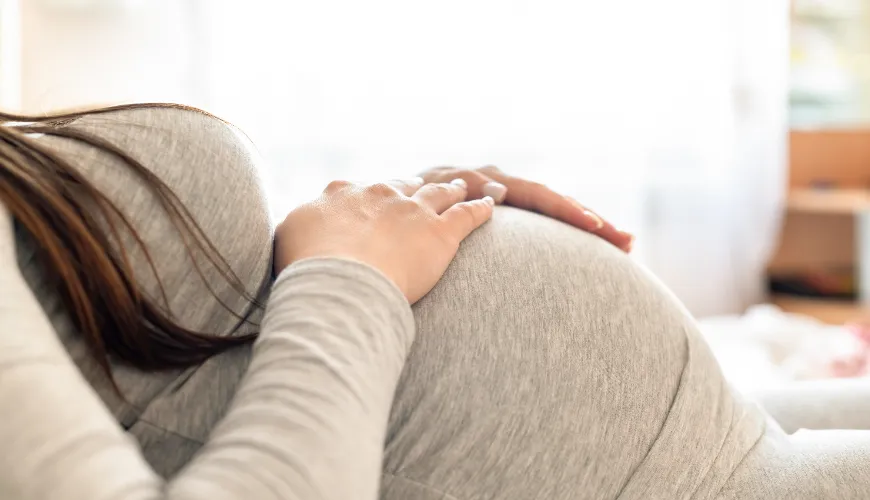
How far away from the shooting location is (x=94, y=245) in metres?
0.61

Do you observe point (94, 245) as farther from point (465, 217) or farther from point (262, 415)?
point (465, 217)

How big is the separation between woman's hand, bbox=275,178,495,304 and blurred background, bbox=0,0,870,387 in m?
1.52

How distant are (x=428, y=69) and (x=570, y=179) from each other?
0.61 metres

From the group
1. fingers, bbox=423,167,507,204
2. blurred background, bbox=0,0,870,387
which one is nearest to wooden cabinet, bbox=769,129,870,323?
blurred background, bbox=0,0,870,387

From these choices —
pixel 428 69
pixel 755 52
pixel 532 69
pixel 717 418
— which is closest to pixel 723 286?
pixel 755 52

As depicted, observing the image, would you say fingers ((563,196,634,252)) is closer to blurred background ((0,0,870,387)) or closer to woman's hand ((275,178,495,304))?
woman's hand ((275,178,495,304))

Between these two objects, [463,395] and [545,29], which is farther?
[545,29]

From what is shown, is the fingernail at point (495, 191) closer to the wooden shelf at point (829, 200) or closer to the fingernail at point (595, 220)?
the fingernail at point (595, 220)

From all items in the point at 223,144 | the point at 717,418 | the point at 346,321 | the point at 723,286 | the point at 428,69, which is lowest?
the point at 723,286

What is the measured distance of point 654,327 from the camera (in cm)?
81

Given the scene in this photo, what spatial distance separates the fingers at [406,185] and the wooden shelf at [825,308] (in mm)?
2379

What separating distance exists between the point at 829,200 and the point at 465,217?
8.40 ft

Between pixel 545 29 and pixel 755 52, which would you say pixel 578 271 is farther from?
pixel 755 52

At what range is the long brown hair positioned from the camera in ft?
2.00
